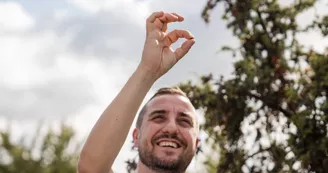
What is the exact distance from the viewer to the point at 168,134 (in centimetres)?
341

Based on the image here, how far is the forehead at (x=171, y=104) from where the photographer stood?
3.55m

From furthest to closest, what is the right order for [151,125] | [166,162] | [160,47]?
[151,125]
[166,162]
[160,47]

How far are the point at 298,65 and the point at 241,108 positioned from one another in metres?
1.01

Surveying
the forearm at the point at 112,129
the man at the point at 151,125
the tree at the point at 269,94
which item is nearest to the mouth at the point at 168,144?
the man at the point at 151,125

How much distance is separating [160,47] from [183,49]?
0.16m

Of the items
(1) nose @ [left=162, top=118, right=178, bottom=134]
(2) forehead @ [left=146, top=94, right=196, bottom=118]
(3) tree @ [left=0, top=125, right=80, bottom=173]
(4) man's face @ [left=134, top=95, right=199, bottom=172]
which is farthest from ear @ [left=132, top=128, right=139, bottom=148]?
(3) tree @ [left=0, top=125, right=80, bottom=173]

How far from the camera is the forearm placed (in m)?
2.46

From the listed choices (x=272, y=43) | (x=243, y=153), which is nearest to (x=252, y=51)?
(x=272, y=43)

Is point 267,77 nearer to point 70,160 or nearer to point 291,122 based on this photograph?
point 291,122

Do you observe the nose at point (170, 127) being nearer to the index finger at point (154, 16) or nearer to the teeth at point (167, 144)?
the teeth at point (167, 144)

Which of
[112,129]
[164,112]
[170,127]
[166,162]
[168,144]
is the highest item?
[164,112]

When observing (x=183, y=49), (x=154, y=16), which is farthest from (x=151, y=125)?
(x=154, y=16)

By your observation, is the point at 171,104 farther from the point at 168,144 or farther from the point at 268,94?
the point at 268,94

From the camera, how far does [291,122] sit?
25.9 feet
